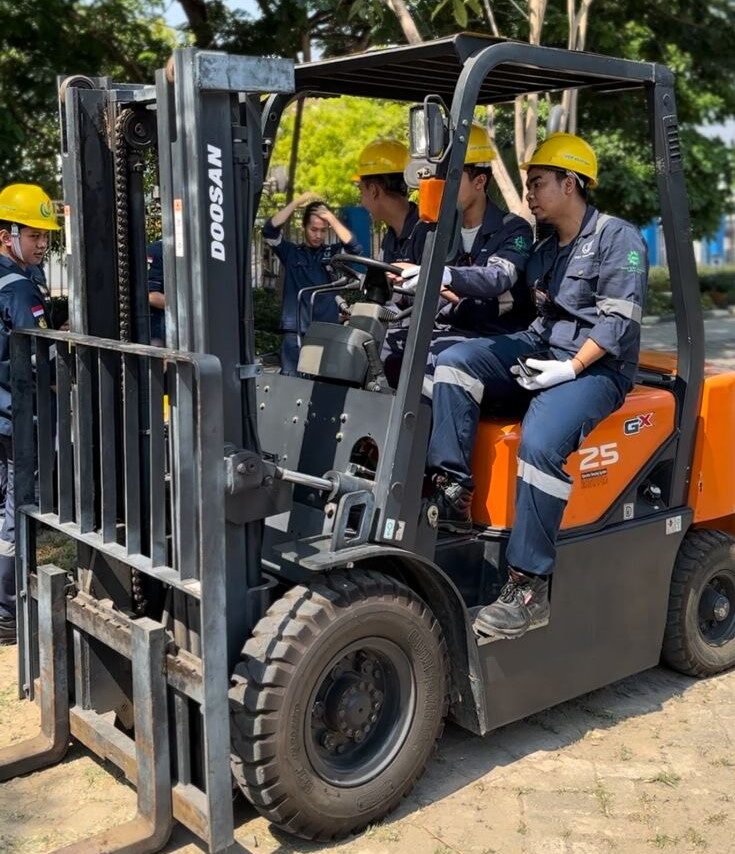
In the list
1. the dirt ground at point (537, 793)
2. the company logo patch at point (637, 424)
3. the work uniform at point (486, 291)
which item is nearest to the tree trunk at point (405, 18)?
the work uniform at point (486, 291)

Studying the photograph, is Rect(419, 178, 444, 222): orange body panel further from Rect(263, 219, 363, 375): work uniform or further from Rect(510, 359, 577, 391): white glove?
Rect(263, 219, 363, 375): work uniform

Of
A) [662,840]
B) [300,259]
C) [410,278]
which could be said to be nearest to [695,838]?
[662,840]

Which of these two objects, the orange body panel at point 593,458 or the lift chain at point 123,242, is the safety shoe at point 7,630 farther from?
the orange body panel at point 593,458

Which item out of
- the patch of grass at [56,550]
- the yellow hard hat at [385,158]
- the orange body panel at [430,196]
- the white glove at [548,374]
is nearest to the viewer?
the orange body panel at [430,196]

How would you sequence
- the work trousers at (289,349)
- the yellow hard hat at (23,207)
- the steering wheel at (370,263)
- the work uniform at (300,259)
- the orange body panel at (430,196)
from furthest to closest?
the work uniform at (300,259) < the work trousers at (289,349) < the yellow hard hat at (23,207) < the steering wheel at (370,263) < the orange body panel at (430,196)

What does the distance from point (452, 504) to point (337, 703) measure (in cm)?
84

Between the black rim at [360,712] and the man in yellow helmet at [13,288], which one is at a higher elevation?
the man in yellow helmet at [13,288]

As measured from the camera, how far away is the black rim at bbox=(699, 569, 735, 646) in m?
5.02

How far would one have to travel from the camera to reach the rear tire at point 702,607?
190 inches

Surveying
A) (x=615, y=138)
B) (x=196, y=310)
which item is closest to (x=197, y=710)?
(x=196, y=310)

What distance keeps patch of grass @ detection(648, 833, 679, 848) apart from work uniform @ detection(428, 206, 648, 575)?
971 millimetres

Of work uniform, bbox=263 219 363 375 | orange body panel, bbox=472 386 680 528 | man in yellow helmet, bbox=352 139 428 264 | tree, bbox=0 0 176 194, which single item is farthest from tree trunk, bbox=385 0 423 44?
orange body panel, bbox=472 386 680 528

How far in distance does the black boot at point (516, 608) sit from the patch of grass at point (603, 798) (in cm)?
65

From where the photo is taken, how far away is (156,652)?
341cm
